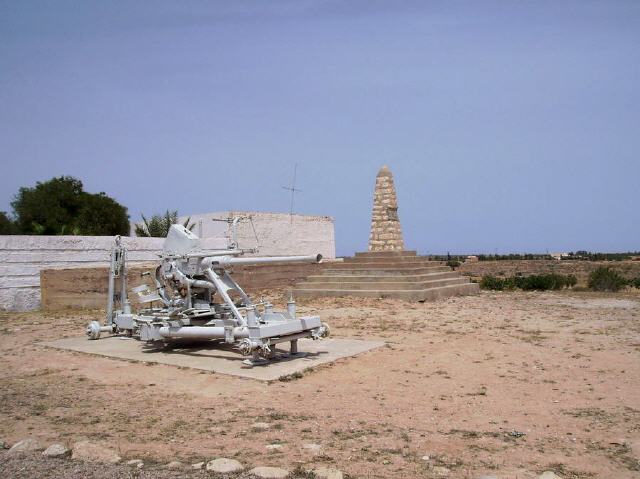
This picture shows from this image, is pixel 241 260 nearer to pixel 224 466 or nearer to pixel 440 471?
pixel 224 466

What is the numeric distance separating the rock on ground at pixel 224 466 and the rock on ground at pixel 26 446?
1481mm

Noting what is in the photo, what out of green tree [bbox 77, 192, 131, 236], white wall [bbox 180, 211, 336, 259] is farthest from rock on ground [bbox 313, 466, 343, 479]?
green tree [bbox 77, 192, 131, 236]

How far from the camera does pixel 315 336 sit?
864cm

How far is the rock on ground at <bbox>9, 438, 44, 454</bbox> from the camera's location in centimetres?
460

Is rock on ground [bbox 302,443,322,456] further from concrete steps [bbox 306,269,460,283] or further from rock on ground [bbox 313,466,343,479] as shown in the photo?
concrete steps [bbox 306,269,460,283]

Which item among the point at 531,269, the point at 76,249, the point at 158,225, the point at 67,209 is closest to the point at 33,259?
the point at 76,249

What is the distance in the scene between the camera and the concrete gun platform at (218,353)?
7691 millimetres

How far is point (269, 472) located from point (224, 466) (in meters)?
0.33

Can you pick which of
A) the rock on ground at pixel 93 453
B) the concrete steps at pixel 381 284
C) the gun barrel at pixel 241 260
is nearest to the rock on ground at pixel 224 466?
the rock on ground at pixel 93 453

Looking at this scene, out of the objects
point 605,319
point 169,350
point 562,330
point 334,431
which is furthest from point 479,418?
point 605,319

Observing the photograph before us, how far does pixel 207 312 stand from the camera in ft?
30.1

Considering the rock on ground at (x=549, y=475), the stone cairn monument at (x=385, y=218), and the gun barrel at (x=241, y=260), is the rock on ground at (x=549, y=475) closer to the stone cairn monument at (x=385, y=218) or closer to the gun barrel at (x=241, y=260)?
the gun barrel at (x=241, y=260)

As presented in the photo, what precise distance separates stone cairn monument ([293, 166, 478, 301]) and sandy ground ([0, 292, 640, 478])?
7.64 metres

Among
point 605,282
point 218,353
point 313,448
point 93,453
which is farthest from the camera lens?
point 605,282
